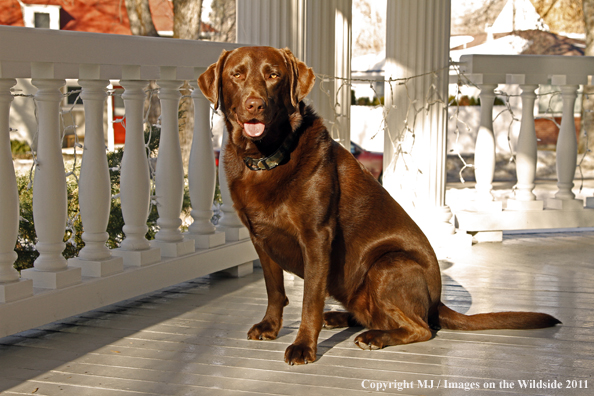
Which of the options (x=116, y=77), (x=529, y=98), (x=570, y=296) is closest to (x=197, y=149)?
(x=116, y=77)

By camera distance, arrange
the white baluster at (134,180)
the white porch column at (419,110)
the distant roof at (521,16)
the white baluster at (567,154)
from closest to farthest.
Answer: the white baluster at (134,180) → the white porch column at (419,110) → the white baluster at (567,154) → the distant roof at (521,16)

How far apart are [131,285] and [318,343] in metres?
0.95

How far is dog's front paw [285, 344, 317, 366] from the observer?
235 cm

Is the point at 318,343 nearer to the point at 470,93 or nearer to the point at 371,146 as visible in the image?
the point at 371,146

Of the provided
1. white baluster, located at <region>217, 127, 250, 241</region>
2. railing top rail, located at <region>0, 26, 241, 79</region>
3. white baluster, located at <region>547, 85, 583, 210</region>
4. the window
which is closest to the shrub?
white baluster, located at <region>217, 127, 250, 241</region>

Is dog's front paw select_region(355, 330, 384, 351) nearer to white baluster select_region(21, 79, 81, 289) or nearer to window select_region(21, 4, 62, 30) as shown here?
white baluster select_region(21, 79, 81, 289)

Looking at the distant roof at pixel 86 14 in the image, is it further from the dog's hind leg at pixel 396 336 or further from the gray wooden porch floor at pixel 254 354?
the dog's hind leg at pixel 396 336

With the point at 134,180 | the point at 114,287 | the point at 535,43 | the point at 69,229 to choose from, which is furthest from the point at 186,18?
the point at 535,43

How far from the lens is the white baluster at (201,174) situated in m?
3.44

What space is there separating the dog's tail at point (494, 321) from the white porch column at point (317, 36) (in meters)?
1.75

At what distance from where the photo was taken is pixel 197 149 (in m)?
3.45

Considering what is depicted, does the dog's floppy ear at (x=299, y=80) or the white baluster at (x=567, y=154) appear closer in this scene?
the dog's floppy ear at (x=299, y=80)

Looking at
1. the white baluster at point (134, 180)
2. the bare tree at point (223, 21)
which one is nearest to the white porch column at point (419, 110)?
the white baluster at point (134, 180)

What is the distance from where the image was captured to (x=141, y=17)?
35.8ft
